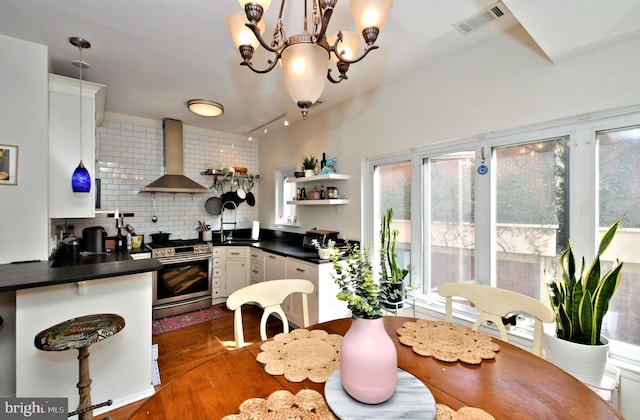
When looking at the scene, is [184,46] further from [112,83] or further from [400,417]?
[400,417]

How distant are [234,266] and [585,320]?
12.0 feet

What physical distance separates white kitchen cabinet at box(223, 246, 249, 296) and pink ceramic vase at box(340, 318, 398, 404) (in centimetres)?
336

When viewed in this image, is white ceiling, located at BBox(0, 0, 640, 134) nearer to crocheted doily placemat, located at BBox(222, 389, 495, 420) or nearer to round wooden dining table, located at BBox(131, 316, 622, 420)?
round wooden dining table, located at BBox(131, 316, 622, 420)

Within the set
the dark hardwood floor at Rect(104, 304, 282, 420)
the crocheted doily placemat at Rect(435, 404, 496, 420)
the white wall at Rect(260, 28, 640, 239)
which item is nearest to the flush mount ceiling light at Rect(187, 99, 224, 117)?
the white wall at Rect(260, 28, 640, 239)

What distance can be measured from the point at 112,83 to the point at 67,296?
2118 millimetres

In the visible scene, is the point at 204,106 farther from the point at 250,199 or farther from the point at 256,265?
the point at 256,265

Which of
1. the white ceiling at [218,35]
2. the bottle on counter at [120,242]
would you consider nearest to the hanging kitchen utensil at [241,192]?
the bottle on counter at [120,242]

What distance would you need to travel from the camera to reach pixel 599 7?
1369mm

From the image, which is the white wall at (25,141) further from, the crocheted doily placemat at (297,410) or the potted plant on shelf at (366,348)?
the potted plant on shelf at (366,348)

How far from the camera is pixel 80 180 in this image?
224cm

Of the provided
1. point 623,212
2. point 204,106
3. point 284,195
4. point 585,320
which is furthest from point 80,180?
point 623,212

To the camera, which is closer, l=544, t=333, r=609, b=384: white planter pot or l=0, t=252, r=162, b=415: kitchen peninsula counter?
l=544, t=333, r=609, b=384: white planter pot

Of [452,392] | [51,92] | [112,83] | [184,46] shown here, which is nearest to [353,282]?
[452,392]

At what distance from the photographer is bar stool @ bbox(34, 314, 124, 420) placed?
58.6 inches
